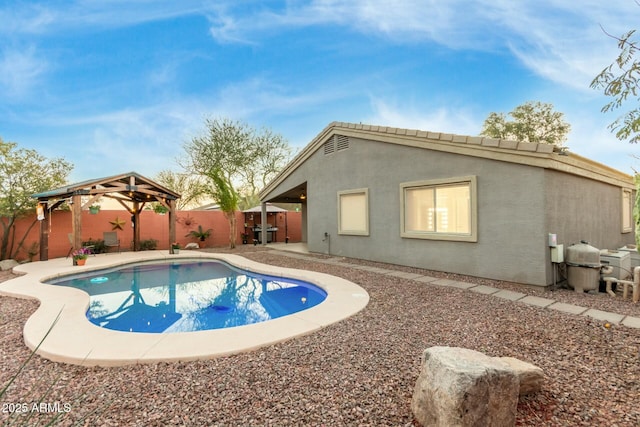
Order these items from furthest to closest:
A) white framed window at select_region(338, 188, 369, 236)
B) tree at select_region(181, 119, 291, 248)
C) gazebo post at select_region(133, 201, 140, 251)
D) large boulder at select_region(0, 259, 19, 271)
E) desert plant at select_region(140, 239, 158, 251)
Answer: tree at select_region(181, 119, 291, 248) < desert plant at select_region(140, 239, 158, 251) < gazebo post at select_region(133, 201, 140, 251) < white framed window at select_region(338, 188, 369, 236) < large boulder at select_region(0, 259, 19, 271)

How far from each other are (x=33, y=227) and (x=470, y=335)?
1545cm

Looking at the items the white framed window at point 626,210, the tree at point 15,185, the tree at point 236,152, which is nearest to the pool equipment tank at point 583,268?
the white framed window at point 626,210

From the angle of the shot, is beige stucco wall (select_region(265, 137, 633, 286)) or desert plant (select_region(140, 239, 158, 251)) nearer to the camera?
beige stucco wall (select_region(265, 137, 633, 286))

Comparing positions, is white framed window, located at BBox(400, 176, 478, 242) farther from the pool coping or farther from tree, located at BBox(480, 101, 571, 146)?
tree, located at BBox(480, 101, 571, 146)

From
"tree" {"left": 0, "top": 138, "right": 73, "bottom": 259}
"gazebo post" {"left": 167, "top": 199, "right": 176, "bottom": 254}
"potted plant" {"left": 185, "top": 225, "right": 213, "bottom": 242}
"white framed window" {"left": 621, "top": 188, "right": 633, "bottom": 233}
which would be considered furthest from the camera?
"potted plant" {"left": 185, "top": 225, "right": 213, "bottom": 242}

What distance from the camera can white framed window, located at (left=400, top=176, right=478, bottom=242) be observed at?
725 centimetres

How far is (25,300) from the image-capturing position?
5832 millimetres

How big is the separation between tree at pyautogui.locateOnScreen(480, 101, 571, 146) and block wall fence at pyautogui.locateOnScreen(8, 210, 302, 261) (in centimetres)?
1891

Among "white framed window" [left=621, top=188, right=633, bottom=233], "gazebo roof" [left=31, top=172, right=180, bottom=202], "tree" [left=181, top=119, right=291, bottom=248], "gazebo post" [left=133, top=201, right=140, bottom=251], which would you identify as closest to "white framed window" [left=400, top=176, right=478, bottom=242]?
"white framed window" [left=621, top=188, right=633, bottom=233]

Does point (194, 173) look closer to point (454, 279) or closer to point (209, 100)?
point (209, 100)

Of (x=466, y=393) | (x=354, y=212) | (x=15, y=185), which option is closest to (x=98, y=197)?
(x=15, y=185)

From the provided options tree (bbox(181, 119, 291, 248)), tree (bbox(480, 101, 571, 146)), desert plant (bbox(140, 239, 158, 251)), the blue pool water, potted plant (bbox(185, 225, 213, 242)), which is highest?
tree (bbox(480, 101, 571, 146))

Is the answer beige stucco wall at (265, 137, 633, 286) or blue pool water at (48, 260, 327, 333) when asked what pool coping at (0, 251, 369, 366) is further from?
beige stucco wall at (265, 137, 633, 286)

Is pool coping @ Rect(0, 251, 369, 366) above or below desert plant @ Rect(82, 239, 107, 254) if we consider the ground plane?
below
